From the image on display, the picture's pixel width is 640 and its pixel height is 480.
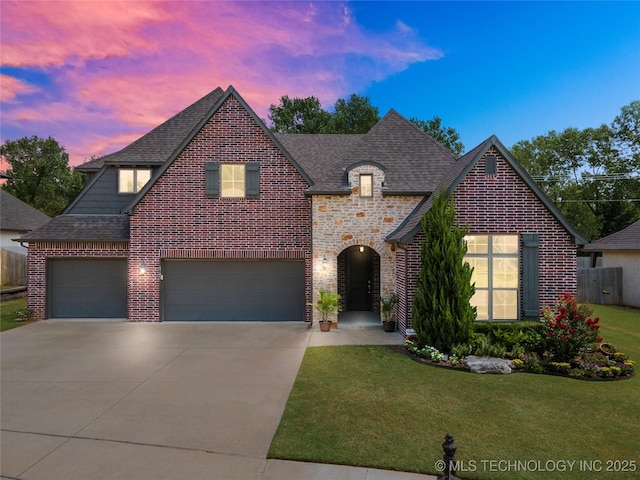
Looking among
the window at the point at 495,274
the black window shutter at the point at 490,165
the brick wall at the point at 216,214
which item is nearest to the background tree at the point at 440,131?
the brick wall at the point at 216,214

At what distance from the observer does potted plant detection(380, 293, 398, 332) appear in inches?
464

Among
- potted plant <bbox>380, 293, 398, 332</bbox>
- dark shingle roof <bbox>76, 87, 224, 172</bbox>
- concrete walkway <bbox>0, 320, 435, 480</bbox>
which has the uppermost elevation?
dark shingle roof <bbox>76, 87, 224, 172</bbox>

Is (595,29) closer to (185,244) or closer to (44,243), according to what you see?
(185,244)

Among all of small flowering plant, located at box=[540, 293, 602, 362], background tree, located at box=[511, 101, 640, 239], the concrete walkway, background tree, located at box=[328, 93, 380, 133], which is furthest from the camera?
background tree, located at box=[328, 93, 380, 133]

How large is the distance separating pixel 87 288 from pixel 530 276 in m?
15.7

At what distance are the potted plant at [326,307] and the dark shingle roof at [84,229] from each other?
7843mm

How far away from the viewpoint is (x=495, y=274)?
1039 centimetres

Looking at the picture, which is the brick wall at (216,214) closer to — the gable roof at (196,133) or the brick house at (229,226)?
the brick house at (229,226)

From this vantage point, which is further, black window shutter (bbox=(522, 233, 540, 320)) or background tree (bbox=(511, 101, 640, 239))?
background tree (bbox=(511, 101, 640, 239))

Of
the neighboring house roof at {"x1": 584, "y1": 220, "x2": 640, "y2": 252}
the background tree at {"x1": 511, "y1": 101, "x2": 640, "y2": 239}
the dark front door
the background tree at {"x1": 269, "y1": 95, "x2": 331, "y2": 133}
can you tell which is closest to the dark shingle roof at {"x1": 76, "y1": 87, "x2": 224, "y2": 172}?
the dark front door

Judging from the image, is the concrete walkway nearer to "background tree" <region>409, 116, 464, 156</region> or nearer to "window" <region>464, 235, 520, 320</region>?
"window" <region>464, 235, 520, 320</region>

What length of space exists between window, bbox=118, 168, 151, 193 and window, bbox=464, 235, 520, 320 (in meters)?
12.6

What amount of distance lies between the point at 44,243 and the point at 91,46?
766 centimetres

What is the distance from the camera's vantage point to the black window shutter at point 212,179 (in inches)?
519
